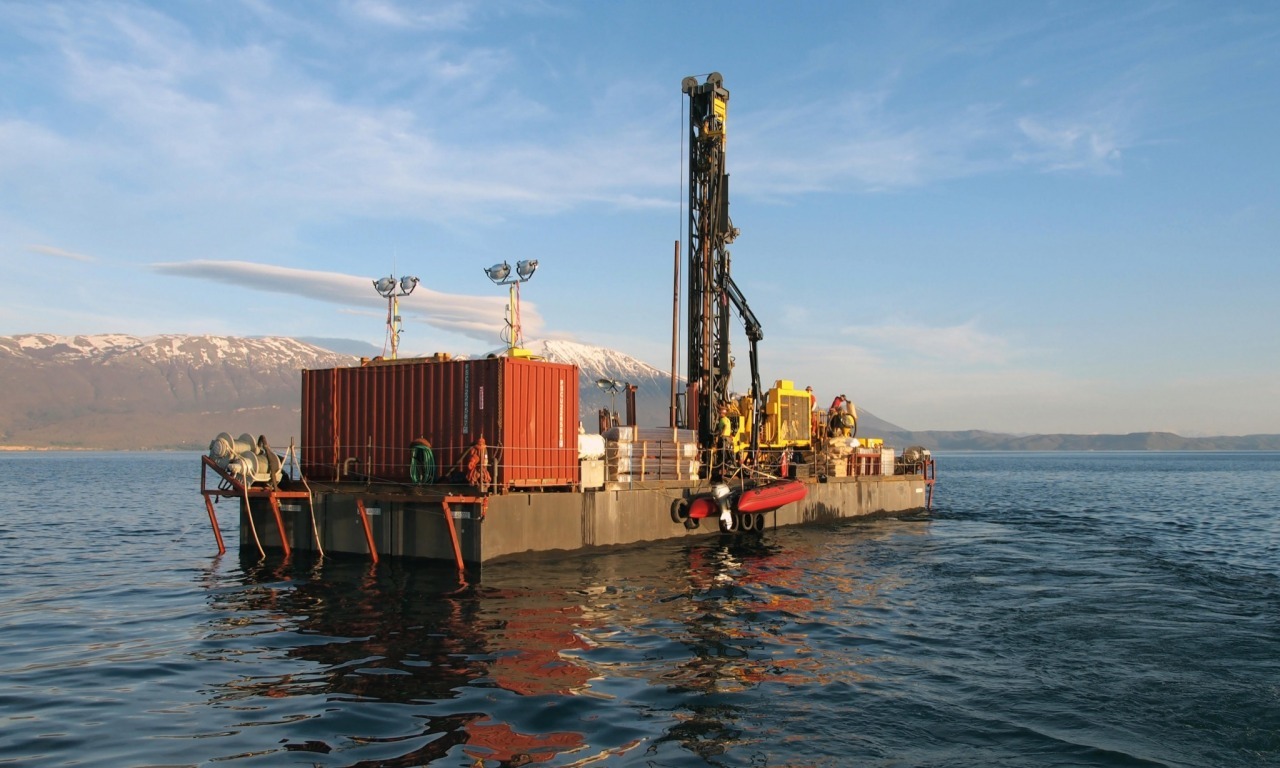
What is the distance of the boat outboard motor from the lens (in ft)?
92.7

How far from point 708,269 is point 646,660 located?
88.1ft

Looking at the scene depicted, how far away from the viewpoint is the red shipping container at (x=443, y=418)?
2744 centimetres

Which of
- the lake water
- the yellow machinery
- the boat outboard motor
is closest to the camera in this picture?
the lake water

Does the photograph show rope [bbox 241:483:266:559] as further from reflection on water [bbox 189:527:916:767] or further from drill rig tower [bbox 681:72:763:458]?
drill rig tower [bbox 681:72:763:458]

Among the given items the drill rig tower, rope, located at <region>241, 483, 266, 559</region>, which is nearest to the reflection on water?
rope, located at <region>241, 483, 266, 559</region>

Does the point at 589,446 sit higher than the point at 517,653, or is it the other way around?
the point at 589,446

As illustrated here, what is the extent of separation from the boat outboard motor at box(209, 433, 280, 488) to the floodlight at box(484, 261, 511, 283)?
8.89m

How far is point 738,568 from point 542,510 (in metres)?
6.50

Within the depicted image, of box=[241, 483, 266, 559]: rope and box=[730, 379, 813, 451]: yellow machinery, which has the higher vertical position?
box=[730, 379, 813, 451]: yellow machinery

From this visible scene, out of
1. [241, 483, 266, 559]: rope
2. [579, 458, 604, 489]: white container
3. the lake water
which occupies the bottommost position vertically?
the lake water

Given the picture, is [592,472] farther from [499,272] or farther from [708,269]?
[708,269]

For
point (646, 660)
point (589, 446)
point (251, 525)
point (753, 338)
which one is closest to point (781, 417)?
point (753, 338)

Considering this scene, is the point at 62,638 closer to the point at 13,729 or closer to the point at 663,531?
the point at 13,729

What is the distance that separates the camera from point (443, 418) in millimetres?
28266
